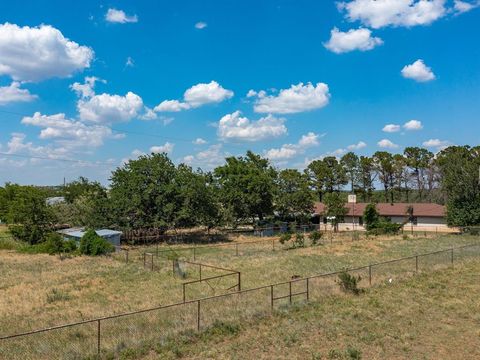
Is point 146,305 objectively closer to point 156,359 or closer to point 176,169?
point 156,359

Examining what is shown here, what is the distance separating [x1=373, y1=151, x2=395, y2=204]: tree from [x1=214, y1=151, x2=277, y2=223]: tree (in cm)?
3749

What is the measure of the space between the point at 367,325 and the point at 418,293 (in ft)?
20.0

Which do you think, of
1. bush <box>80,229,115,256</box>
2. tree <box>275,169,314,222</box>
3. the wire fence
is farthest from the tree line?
the wire fence

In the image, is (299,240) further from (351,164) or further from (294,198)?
(351,164)

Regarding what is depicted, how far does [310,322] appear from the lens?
15984 mm

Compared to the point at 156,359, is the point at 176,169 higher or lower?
higher

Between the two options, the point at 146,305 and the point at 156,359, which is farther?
the point at 146,305

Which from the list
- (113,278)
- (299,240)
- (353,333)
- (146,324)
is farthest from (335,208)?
(146,324)

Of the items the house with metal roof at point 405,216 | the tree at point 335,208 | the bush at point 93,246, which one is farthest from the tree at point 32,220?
the house with metal roof at point 405,216

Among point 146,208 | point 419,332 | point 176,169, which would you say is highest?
point 176,169

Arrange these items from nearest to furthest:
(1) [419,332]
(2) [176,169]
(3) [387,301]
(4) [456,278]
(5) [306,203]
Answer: (1) [419,332] < (3) [387,301] < (4) [456,278] < (2) [176,169] < (5) [306,203]

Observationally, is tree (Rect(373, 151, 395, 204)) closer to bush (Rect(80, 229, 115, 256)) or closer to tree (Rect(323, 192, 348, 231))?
tree (Rect(323, 192, 348, 231))

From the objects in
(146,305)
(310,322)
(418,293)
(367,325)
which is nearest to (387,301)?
(418,293)

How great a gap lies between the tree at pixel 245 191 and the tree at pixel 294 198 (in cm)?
236
